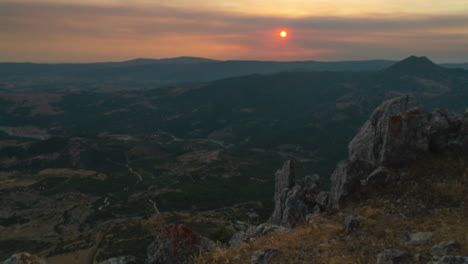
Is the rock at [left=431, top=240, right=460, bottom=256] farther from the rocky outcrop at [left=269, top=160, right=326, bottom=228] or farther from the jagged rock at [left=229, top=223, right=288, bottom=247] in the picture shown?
the rocky outcrop at [left=269, top=160, right=326, bottom=228]

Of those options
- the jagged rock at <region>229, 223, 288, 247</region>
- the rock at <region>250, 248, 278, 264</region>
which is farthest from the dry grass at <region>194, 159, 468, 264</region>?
the jagged rock at <region>229, 223, 288, 247</region>

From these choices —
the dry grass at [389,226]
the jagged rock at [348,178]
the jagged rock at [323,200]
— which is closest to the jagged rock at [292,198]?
the jagged rock at [323,200]

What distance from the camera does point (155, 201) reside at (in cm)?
17662

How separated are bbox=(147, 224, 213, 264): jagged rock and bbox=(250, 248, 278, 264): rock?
557 centimetres

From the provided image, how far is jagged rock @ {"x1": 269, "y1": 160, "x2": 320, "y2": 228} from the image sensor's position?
35.0m

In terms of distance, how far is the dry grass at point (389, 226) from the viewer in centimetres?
1772

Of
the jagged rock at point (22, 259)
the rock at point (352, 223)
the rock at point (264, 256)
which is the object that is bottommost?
the jagged rock at point (22, 259)

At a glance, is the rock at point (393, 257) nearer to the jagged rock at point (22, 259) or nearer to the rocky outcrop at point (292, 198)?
the rocky outcrop at point (292, 198)

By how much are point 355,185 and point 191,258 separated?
16.0 metres

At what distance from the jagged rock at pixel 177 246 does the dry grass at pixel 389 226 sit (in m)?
2.27

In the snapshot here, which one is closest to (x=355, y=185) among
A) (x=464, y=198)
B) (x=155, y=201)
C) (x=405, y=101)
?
(x=464, y=198)

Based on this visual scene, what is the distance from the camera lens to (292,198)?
3691 cm

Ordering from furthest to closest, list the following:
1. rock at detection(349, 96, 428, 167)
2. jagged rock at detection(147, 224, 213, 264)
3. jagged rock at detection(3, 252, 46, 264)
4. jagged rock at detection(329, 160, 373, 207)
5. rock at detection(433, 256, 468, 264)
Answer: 1. rock at detection(349, 96, 428, 167)
2. jagged rock at detection(329, 160, 373, 207)
3. jagged rock at detection(147, 224, 213, 264)
4. jagged rock at detection(3, 252, 46, 264)
5. rock at detection(433, 256, 468, 264)

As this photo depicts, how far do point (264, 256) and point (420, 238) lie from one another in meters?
9.22
